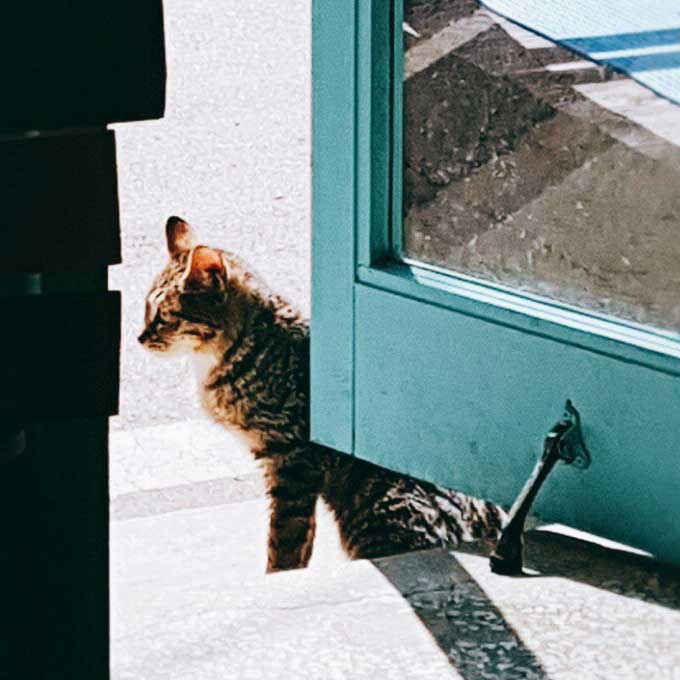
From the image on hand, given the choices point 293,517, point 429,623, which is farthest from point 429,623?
point 293,517

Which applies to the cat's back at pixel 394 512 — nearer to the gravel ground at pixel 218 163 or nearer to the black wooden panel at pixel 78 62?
the gravel ground at pixel 218 163

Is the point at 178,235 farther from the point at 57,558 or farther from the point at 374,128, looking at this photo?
the point at 57,558

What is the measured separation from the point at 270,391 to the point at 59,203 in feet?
6.23

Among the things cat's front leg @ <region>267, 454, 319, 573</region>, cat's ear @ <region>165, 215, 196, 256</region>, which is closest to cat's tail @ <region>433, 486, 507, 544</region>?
cat's front leg @ <region>267, 454, 319, 573</region>

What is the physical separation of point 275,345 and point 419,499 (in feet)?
1.79

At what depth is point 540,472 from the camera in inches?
57.7

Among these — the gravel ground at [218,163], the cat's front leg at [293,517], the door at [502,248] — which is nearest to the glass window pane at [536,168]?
the door at [502,248]

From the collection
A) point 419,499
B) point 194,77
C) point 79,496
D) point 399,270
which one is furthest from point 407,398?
point 194,77

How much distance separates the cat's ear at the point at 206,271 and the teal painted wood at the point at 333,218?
1005mm

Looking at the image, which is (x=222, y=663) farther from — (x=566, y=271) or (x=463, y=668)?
(x=566, y=271)

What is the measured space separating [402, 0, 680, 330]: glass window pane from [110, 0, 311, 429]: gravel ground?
5.83 feet

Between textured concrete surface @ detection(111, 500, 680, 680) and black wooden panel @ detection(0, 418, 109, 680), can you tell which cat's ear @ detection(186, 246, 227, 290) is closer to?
textured concrete surface @ detection(111, 500, 680, 680)

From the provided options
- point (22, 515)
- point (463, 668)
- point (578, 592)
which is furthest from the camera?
point (578, 592)

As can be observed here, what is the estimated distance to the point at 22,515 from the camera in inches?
30.2
